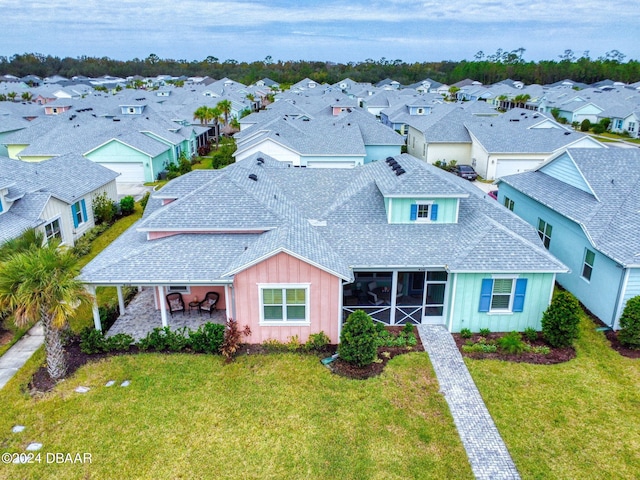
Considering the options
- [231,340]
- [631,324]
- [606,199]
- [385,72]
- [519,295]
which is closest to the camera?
[231,340]

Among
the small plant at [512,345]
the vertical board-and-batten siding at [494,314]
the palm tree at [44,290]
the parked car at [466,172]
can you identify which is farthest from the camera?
the parked car at [466,172]

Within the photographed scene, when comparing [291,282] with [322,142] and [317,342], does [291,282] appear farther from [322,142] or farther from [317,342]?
[322,142]

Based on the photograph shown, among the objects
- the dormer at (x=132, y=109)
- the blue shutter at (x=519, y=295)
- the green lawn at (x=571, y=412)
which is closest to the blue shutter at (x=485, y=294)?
the blue shutter at (x=519, y=295)

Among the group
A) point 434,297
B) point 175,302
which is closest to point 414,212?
point 434,297

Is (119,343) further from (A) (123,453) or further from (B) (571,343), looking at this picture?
(B) (571,343)

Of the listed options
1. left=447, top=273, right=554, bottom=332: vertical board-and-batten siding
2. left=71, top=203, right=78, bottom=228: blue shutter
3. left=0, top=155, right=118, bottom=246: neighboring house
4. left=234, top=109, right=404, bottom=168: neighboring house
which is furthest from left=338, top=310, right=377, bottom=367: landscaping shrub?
left=234, top=109, right=404, bottom=168: neighboring house

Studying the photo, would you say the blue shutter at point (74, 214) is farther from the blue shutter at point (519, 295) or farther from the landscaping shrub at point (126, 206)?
the blue shutter at point (519, 295)

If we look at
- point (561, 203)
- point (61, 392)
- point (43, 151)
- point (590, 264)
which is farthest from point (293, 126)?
point (61, 392)
